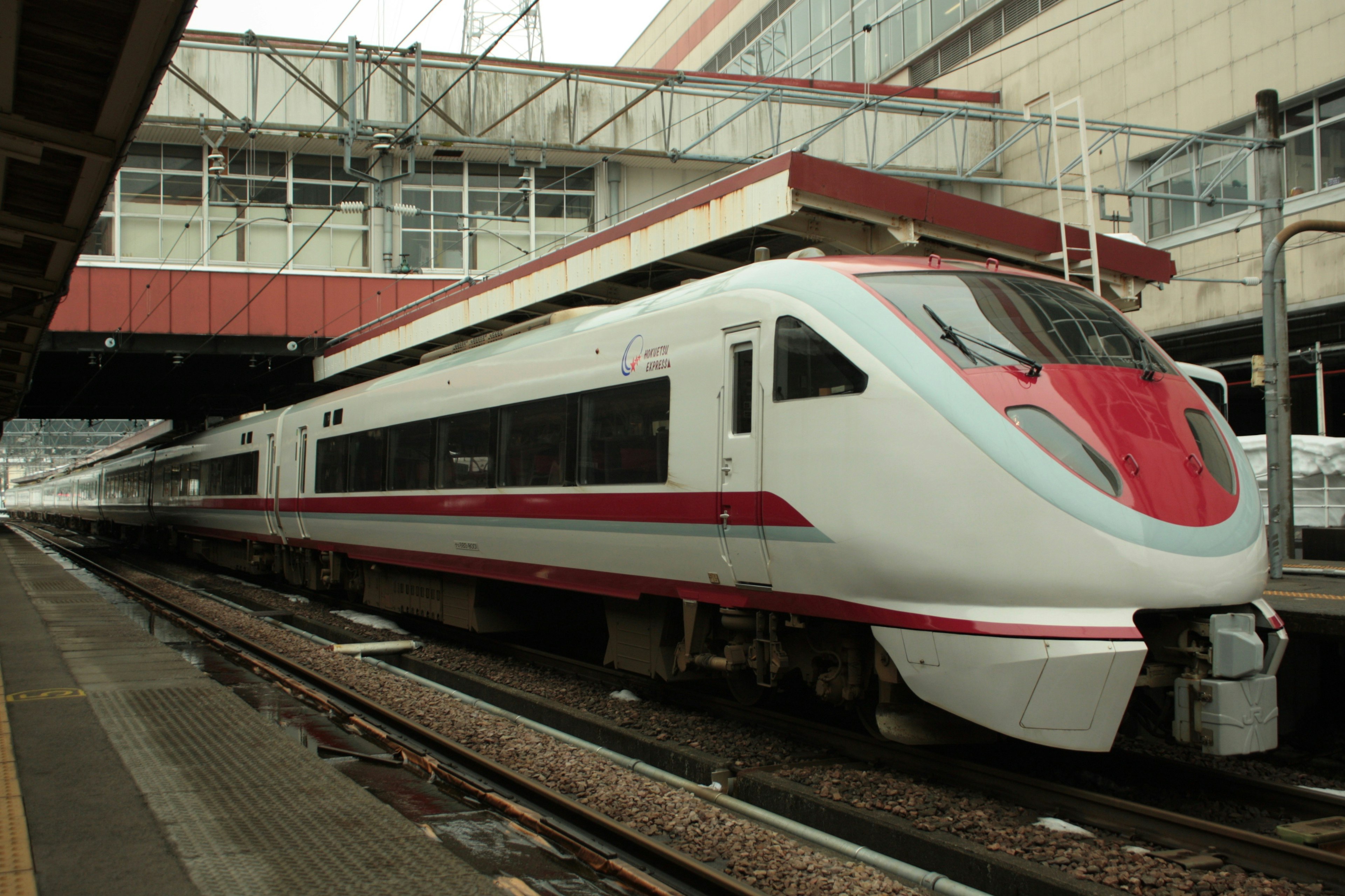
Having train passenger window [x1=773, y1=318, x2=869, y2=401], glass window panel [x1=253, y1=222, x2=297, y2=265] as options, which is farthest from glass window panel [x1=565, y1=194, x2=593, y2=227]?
train passenger window [x1=773, y1=318, x2=869, y2=401]

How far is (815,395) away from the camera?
5.93 metres

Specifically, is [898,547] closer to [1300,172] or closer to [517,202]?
[1300,172]

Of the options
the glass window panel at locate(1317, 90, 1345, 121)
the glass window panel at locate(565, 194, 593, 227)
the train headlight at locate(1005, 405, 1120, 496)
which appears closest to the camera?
the train headlight at locate(1005, 405, 1120, 496)

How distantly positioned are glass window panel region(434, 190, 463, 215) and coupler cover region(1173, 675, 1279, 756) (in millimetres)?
22196

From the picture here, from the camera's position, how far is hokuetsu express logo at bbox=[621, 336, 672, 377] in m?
7.21

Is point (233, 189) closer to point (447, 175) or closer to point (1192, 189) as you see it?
point (447, 175)

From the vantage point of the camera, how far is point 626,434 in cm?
759

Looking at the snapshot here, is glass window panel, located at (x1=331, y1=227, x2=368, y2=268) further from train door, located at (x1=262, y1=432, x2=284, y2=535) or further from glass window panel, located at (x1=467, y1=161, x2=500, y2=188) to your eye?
train door, located at (x1=262, y1=432, x2=284, y2=535)

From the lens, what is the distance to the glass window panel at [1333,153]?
1927 cm

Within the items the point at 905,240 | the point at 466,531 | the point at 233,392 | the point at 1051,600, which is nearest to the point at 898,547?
the point at 1051,600

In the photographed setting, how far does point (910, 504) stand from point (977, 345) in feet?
3.24

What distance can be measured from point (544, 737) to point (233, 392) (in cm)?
2811

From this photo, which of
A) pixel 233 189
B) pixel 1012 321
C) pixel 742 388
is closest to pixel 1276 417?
pixel 1012 321

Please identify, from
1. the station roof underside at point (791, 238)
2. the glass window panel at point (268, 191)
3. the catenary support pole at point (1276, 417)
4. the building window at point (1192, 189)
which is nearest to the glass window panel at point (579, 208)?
the glass window panel at point (268, 191)
